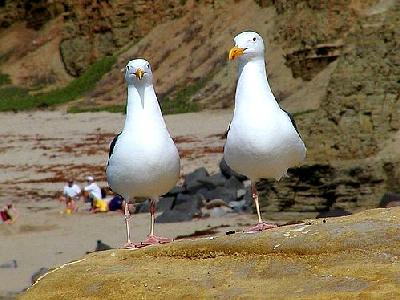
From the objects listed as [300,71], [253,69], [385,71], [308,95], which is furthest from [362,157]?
[300,71]

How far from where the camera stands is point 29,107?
6266cm

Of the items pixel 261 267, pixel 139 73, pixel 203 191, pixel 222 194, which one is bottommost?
pixel 261 267

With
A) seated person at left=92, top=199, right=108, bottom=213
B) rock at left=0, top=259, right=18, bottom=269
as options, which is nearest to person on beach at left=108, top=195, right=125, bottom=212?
seated person at left=92, top=199, right=108, bottom=213

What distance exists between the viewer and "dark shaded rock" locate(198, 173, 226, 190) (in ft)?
86.8

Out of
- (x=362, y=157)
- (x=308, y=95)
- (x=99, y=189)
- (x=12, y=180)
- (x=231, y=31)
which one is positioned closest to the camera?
(x=362, y=157)

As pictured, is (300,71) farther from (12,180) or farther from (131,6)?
(131,6)

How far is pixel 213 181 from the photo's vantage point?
87.7 feet

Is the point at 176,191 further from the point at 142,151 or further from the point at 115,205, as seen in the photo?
the point at 142,151

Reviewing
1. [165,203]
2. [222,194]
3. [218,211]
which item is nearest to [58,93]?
[222,194]

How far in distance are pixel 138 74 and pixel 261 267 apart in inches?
92.5

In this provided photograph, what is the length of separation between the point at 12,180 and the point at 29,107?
90.6 feet

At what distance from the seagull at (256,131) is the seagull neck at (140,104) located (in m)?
0.68

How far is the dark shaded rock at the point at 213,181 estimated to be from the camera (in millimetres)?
26453

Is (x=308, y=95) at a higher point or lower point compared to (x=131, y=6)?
lower
